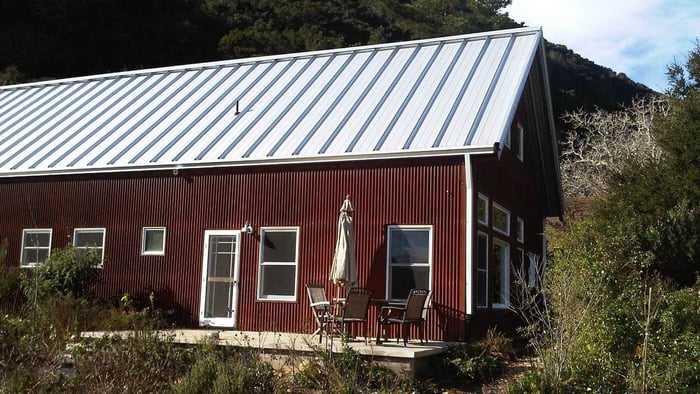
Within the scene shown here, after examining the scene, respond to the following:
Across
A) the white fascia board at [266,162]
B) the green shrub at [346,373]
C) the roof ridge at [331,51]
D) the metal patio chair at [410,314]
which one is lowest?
the green shrub at [346,373]

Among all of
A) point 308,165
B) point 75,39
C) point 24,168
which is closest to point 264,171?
point 308,165

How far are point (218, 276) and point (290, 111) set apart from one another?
410cm

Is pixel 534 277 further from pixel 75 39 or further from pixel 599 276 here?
pixel 75 39

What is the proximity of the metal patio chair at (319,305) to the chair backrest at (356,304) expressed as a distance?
1.94 feet

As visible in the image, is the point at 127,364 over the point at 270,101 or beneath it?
beneath

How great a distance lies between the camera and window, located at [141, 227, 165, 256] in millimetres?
16453

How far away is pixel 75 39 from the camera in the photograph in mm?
47312

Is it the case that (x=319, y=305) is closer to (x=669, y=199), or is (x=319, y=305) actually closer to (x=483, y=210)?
(x=483, y=210)

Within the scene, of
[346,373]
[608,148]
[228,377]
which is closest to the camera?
[228,377]

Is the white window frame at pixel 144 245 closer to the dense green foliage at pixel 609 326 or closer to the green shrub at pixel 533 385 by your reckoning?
the dense green foliage at pixel 609 326

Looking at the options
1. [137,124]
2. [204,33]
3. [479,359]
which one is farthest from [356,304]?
[204,33]

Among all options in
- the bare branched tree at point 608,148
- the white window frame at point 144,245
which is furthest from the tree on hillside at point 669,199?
the white window frame at point 144,245

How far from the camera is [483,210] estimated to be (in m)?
15.0

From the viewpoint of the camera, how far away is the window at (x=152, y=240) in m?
16.5
